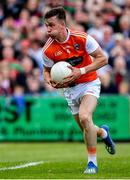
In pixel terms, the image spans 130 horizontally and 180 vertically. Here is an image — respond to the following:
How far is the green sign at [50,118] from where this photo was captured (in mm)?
20016

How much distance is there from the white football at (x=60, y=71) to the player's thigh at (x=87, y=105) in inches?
18.8

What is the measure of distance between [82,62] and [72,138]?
331 inches

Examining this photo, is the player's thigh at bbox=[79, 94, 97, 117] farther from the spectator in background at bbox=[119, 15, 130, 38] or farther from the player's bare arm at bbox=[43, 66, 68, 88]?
the spectator in background at bbox=[119, 15, 130, 38]

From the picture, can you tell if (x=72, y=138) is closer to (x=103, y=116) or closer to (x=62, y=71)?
(x=103, y=116)

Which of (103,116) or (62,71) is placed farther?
(103,116)

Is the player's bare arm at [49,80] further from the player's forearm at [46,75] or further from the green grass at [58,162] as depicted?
the green grass at [58,162]

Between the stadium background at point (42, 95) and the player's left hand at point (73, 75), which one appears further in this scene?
the stadium background at point (42, 95)

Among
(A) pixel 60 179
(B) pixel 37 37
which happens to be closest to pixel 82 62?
(A) pixel 60 179

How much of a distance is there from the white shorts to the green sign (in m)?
7.93

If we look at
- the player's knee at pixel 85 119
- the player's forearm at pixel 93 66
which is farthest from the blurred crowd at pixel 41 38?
the player's knee at pixel 85 119

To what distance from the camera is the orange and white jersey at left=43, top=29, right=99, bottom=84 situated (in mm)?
11773

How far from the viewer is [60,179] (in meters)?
10.5

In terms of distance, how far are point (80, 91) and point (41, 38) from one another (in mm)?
10129

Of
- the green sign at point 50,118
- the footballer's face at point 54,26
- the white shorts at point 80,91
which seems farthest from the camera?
the green sign at point 50,118
